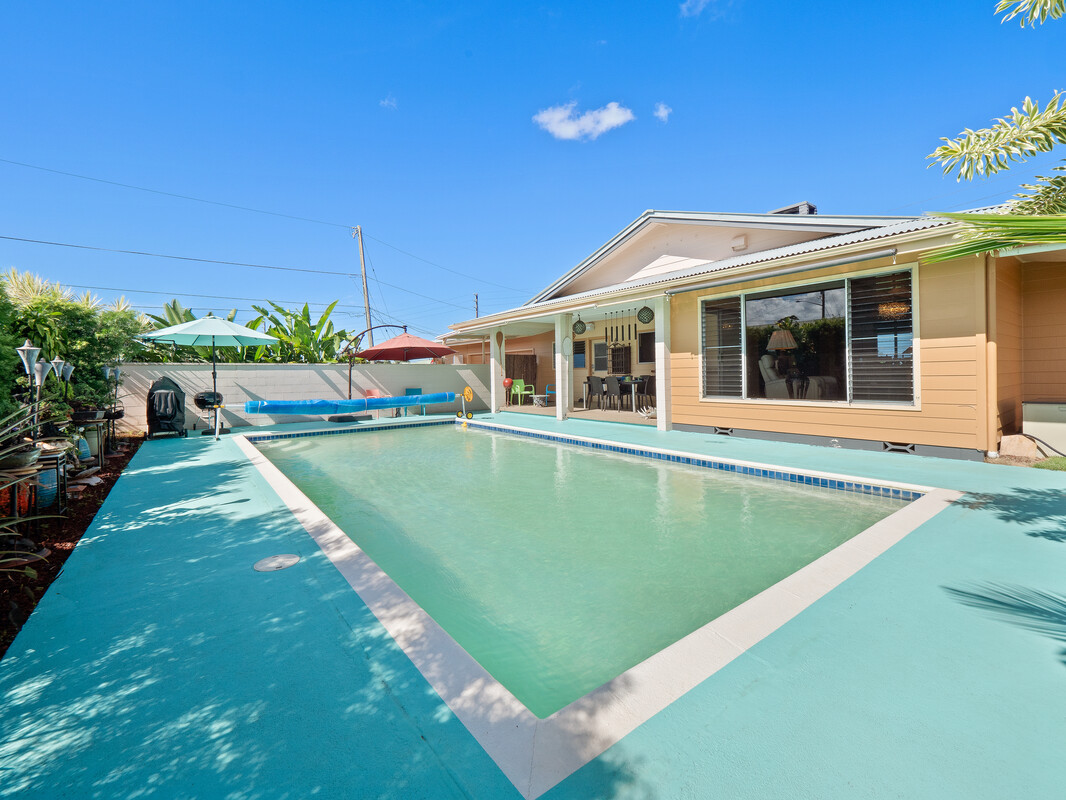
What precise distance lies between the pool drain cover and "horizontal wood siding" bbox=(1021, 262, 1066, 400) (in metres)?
10.1

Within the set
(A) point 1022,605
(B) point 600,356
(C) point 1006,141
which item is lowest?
(A) point 1022,605

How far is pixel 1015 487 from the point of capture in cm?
465

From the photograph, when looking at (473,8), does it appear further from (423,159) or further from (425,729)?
(425,729)

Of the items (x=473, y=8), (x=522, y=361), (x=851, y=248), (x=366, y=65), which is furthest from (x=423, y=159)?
(x=851, y=248)

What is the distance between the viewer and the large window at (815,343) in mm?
6621

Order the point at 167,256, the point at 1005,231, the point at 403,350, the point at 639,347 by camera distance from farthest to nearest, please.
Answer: the point at 167,256
the point at 639,347
the point at 403,350
the point at 1005,231

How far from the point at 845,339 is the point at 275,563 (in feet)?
25.9

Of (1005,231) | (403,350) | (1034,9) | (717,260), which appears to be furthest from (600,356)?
(1005,231)

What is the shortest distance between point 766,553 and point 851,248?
5.03 metres

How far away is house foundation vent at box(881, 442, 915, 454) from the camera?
21.4 feet

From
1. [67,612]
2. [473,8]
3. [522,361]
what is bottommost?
[67,612]

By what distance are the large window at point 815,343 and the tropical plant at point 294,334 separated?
432 inches

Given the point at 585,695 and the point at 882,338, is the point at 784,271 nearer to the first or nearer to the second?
the point at 882,338

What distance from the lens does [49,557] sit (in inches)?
131
